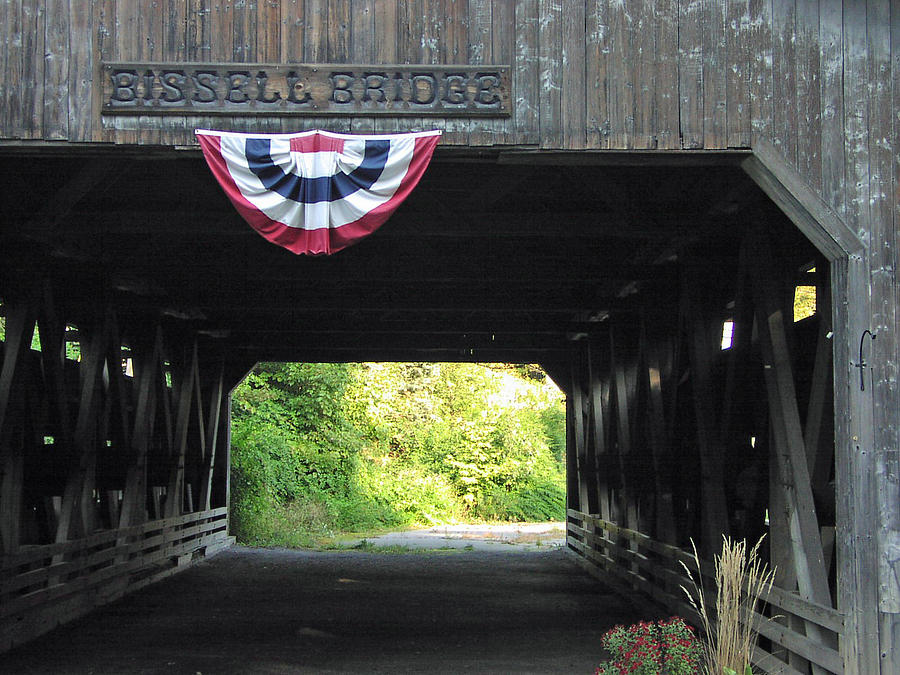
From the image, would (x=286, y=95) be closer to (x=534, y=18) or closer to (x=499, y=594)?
(x=534, y=18)

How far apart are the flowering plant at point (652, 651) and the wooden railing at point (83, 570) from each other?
6084mm

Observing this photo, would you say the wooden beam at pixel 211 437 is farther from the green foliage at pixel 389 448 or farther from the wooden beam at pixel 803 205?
the wooden beam at pixel 803 205

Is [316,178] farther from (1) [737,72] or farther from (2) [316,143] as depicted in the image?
(1) [737,72]

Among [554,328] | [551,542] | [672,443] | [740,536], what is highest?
[554,328]

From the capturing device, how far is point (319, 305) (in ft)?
52.1

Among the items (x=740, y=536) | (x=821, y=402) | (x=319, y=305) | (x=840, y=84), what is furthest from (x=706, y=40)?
(x=319, y=305)

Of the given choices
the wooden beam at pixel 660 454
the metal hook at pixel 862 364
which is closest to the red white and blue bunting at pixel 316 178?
the metal hook at pixel 862 364

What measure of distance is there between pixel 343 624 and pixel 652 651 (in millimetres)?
5954

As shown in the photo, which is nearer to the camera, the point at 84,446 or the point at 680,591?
the point at 680,591

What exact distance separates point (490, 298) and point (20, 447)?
7.01 metres

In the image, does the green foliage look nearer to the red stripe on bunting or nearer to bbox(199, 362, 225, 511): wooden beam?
bbox(199, 362, 225, 511): wooden beam

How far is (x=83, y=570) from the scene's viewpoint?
13688mm

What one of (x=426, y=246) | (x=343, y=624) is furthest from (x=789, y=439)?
(x=343, y=624)

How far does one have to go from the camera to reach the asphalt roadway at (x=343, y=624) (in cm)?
1003
